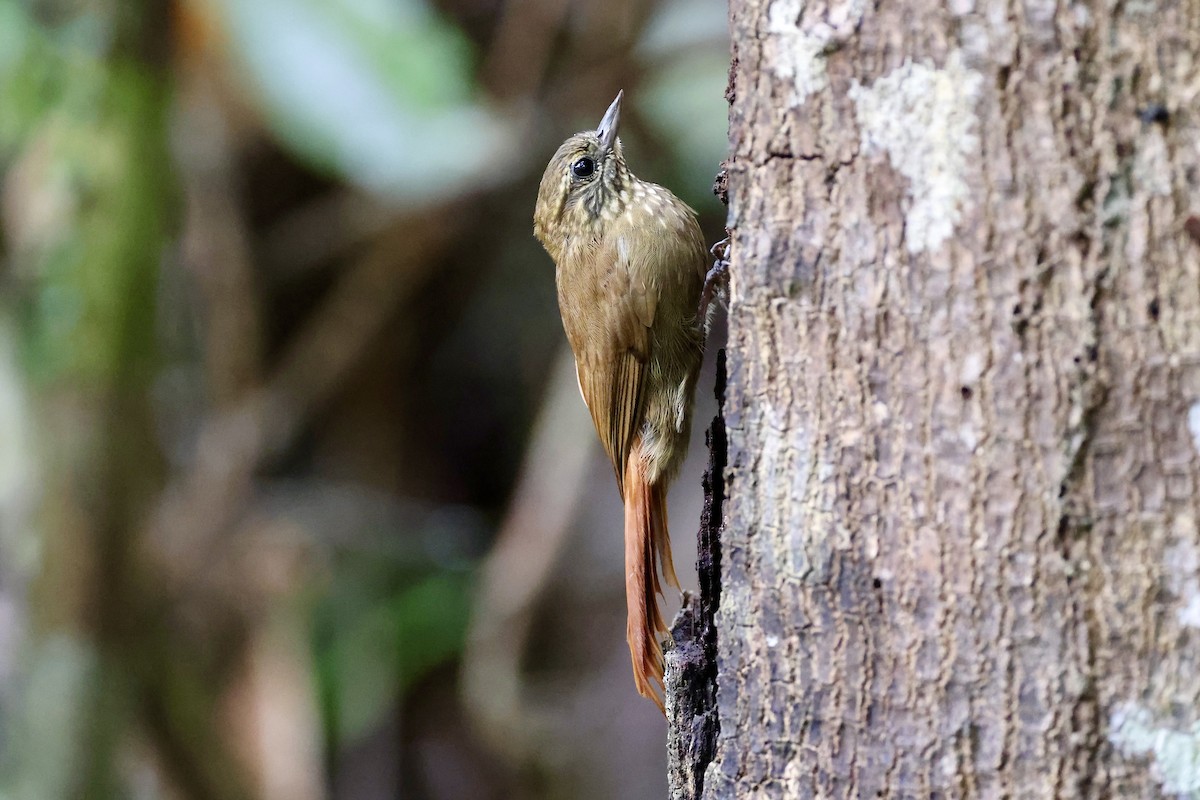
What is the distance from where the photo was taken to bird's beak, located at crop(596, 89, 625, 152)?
2.84 m

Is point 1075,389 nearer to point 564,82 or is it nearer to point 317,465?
point 564,82

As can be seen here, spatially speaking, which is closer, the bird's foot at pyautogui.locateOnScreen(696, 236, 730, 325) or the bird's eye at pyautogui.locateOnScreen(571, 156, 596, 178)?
the bird's foot at pyautogui.locateOnScreen(696, 236, 730, 325)

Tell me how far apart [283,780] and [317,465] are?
1.48 meters

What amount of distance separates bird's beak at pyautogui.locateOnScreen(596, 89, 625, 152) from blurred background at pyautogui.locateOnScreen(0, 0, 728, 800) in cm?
48

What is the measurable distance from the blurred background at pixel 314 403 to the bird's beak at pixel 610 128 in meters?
0.48

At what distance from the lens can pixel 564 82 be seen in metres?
4.55

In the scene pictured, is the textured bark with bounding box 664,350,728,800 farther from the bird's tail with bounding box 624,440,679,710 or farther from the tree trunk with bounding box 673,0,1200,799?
the bird's tail with bounding box 624,440,679,710

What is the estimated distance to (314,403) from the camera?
4906mm

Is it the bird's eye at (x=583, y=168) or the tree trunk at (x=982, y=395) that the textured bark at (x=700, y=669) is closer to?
the tree trunk at (x=982, y=395)

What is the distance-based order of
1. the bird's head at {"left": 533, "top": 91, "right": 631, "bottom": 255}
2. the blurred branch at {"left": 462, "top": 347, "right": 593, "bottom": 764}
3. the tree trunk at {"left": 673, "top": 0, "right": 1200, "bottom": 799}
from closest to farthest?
1. the tree trunk at {"left": 673, "top": 0, "right": 1200, "bottom": 799}
2. the bird's head at {"left": 533, "top": 91, "right": 631, "bottom": 255}
3. the blurred branch at {"left": 462, "top": 347, "right": 593, "bottom": 764}

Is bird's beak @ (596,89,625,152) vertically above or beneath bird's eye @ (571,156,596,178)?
above

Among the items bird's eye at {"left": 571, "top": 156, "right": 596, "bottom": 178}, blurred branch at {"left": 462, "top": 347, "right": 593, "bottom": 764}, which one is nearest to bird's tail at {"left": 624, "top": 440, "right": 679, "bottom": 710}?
bird's eye at {"left": 571, "top": 156, "right": 596, "bottom": 178}

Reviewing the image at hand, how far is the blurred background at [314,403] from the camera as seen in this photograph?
9.91 ft

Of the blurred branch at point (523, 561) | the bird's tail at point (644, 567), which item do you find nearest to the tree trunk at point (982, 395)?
the bird's tail at point (644, 567)
